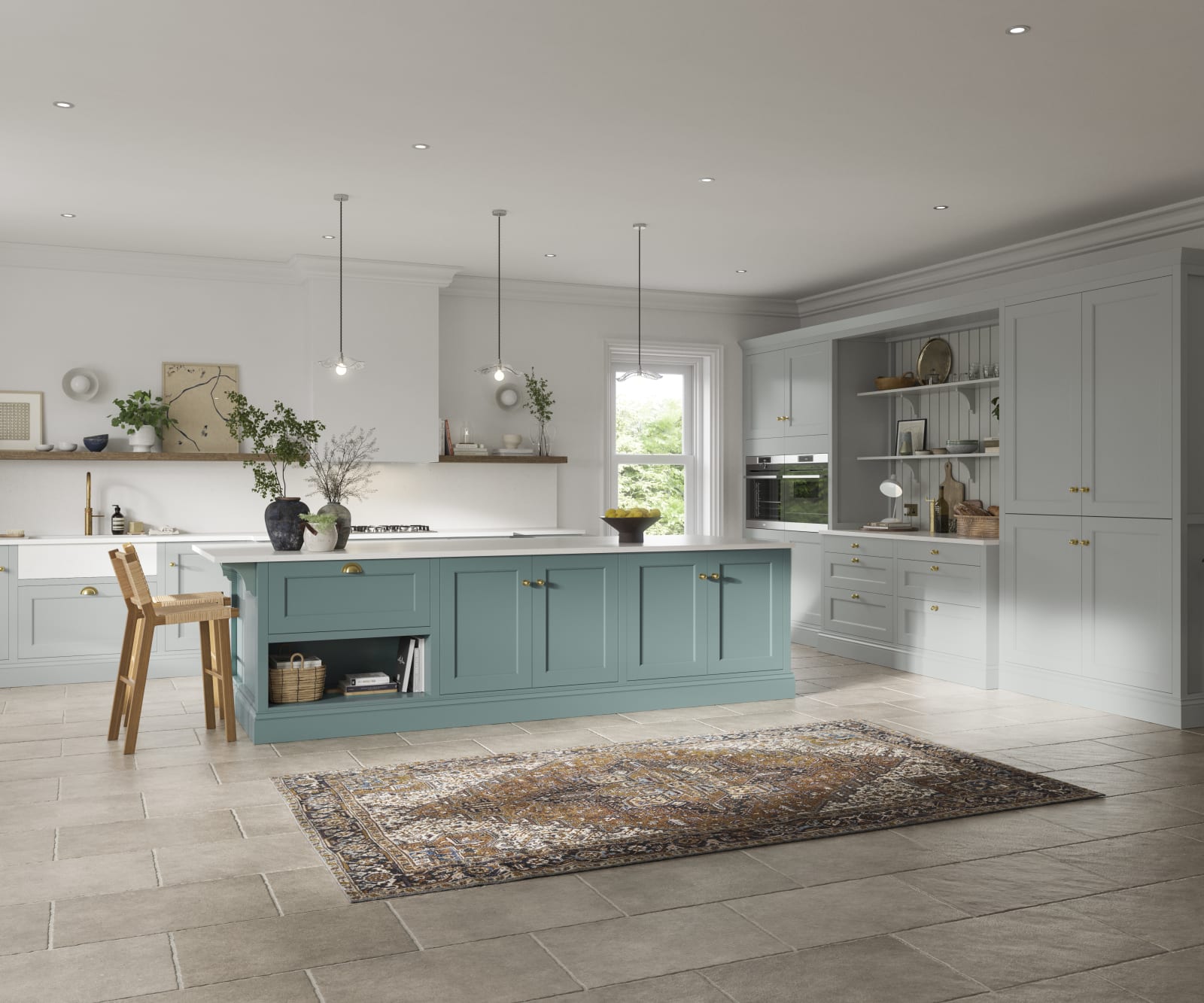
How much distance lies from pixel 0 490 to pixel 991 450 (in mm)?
5883

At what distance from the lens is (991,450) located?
22.1 ft

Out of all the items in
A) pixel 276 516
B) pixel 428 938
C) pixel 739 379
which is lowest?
pixel 428 938

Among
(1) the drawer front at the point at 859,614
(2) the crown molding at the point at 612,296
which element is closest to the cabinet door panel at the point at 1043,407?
(1) the drawer front at the point at 859,614

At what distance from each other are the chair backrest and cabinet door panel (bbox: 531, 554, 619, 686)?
171cm

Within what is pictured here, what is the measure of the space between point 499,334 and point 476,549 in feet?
9.02

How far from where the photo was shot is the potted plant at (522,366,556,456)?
797 centimetres

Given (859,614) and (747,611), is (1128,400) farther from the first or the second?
(859,614)

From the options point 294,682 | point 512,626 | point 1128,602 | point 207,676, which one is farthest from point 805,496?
point 207,676

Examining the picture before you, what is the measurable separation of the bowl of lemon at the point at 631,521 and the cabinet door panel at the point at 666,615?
157 mm

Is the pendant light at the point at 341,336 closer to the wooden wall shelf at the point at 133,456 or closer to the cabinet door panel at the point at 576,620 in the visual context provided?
the wooden wall shelf at the point at 133,456

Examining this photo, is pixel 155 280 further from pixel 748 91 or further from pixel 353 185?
pixel 748 91

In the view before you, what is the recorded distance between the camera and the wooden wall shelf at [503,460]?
7598 millimetres

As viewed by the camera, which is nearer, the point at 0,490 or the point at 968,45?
the point at 968,45

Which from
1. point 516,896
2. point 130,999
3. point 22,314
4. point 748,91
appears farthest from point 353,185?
point 130,999
